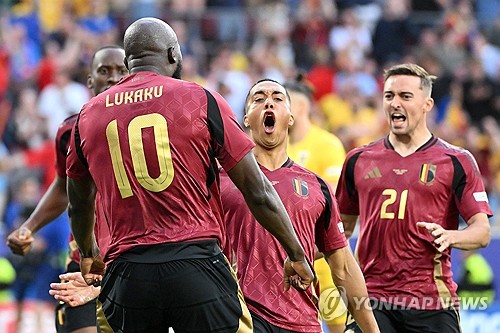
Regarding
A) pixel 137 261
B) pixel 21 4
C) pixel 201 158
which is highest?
pixel 21 4

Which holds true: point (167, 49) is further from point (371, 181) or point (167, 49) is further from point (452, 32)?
point (452, 32)

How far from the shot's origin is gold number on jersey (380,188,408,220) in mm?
7590

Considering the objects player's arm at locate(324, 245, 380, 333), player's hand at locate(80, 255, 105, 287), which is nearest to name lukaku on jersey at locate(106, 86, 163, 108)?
player's hand at locate(80, 255, 105, 287)

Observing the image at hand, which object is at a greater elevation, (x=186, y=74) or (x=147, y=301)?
(x=186, y=74)

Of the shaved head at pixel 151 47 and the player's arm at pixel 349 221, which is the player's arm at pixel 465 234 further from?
the shaved head at pixel 151 47

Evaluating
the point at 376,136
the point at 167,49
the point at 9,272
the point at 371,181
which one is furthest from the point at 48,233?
the point at 167,49

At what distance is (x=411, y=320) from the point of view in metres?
7.49

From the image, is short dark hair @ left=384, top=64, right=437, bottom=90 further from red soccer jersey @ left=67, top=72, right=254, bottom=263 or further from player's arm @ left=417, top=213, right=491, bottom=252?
red soccer jersey @ left=67, top=72, right=254, bottom=263

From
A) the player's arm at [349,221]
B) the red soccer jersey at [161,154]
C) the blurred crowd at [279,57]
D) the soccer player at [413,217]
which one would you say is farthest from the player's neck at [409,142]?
the blurred crowd at [279,57]

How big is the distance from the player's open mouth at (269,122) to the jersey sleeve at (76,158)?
1463mm

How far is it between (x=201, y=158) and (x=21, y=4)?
41.4 feet

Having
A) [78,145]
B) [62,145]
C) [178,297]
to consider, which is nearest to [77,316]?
[62,145]

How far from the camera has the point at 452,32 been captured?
18.8 meters

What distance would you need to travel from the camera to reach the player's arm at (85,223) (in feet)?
19.9
